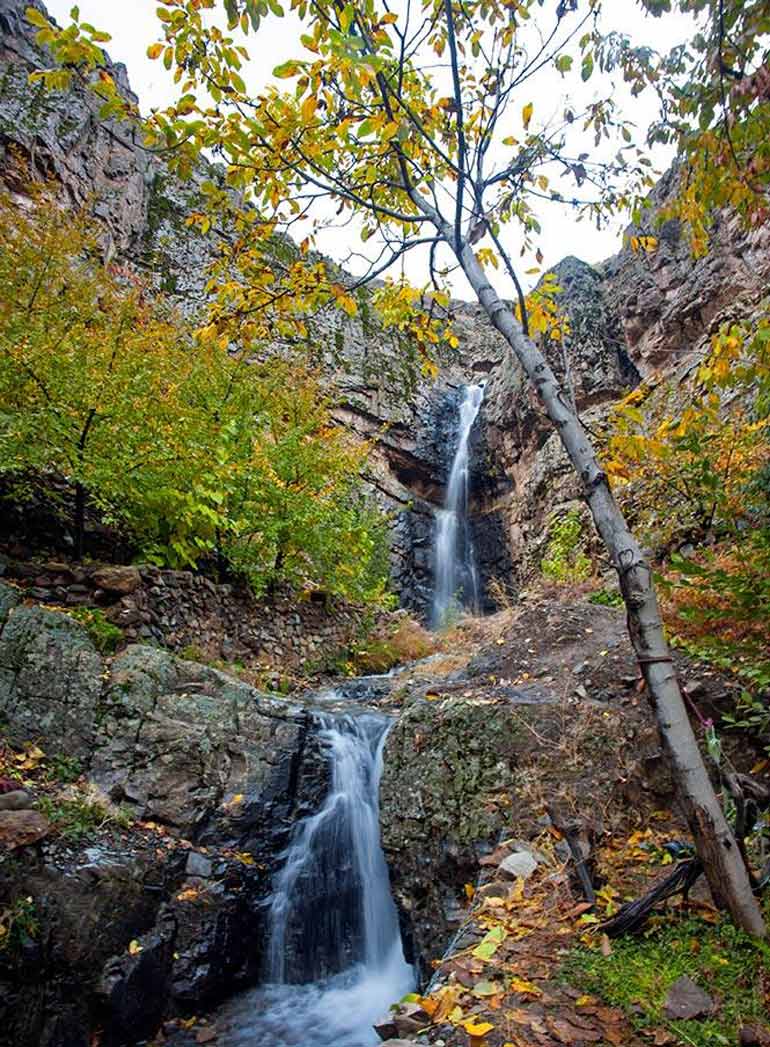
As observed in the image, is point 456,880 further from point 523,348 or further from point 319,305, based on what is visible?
point 319,305

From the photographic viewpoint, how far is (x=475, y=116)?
10.8 ft

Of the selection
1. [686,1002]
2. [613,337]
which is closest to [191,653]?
[686,1002]

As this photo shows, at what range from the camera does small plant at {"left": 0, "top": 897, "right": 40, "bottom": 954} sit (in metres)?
3.31

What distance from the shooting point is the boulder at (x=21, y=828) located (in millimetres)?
3648

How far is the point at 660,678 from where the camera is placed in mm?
2297

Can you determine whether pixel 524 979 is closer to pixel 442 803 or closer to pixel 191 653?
pixel 442 803

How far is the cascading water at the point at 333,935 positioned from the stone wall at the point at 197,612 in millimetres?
2365

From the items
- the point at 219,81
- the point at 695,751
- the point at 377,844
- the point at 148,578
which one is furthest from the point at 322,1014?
the point at 219,81

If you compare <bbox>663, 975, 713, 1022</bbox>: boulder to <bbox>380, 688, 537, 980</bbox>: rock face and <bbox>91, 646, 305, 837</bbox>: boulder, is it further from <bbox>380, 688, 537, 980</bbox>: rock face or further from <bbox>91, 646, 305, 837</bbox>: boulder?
<bbox>91, 646, 305, 837</bbox>: boulder

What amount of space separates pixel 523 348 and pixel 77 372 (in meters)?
4.99

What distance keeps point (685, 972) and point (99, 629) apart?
551 cm

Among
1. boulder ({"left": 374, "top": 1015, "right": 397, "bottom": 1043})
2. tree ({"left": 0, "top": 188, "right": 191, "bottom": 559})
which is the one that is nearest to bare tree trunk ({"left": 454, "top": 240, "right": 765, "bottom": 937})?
boulder ({"left": 374, "top": 1015, "right": 397, "bottom": 1043})

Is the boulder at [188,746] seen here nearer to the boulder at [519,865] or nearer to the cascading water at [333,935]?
the cascading water at [333,935]

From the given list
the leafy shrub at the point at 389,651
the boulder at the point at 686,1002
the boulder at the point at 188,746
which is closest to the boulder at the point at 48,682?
the boulder at the point at 188,746
